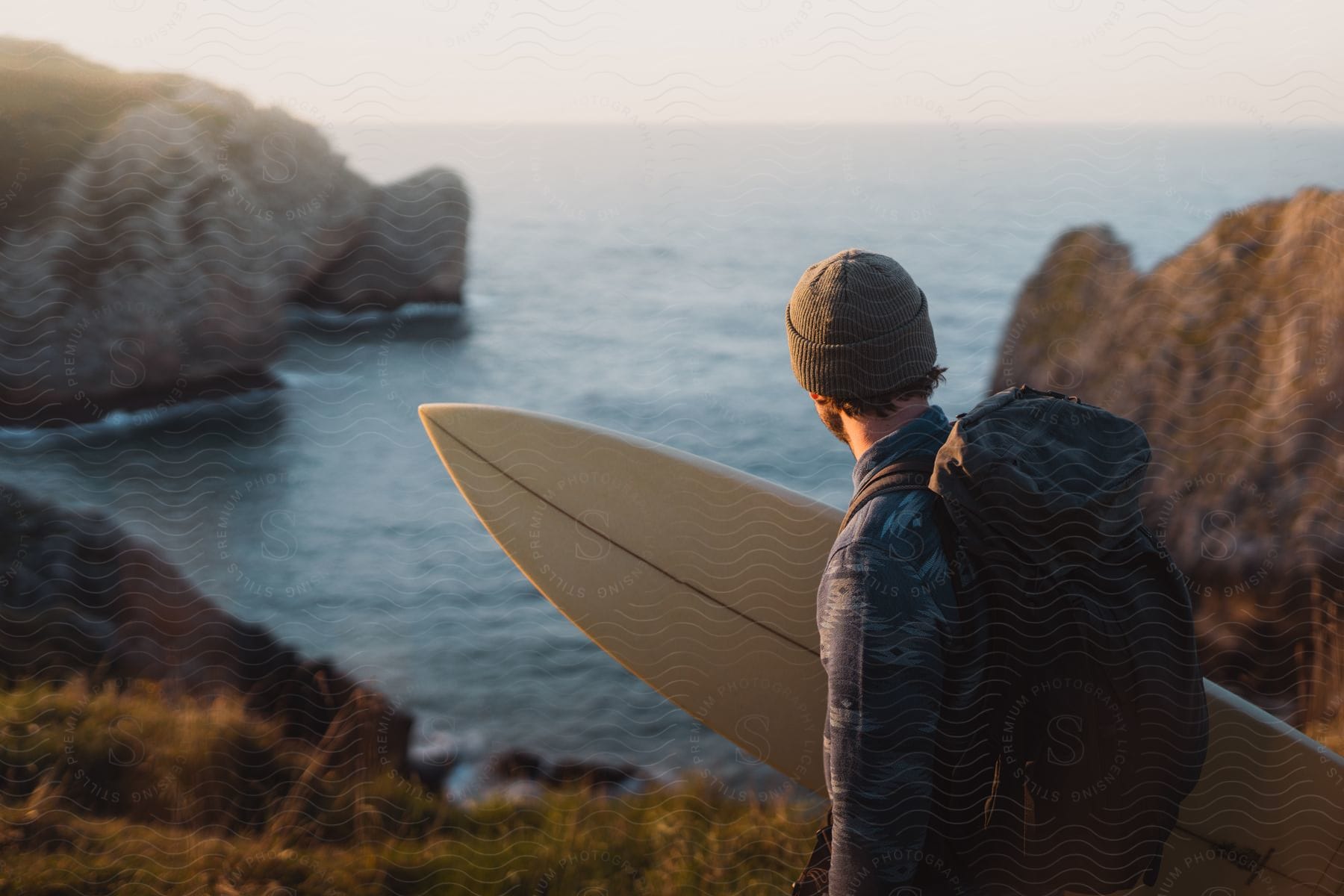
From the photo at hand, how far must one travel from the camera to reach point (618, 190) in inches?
1061

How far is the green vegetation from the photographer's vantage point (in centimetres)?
225

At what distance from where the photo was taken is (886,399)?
1.36 m

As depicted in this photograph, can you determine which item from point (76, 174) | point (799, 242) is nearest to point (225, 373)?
point (76, 174)

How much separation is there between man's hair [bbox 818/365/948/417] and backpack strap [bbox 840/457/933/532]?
0.12 meters

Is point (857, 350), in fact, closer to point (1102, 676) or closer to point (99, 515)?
point (1102, 676)

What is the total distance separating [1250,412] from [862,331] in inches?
140

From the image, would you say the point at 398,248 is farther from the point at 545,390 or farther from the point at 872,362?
the point at 872,362

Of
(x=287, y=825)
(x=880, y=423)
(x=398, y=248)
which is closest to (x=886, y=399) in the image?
(x=880, y=423)

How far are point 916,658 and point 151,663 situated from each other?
4766 millimetres

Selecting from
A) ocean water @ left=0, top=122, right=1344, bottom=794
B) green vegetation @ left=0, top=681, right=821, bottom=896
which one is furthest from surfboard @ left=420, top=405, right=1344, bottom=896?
ocean water @ left=0, top=122, right=1344, bottom=794

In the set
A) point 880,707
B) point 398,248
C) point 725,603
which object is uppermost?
point 880,707

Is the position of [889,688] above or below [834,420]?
below

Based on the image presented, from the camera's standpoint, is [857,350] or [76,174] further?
[76,174]

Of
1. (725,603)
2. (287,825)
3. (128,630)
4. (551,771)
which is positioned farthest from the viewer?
(128,630)
